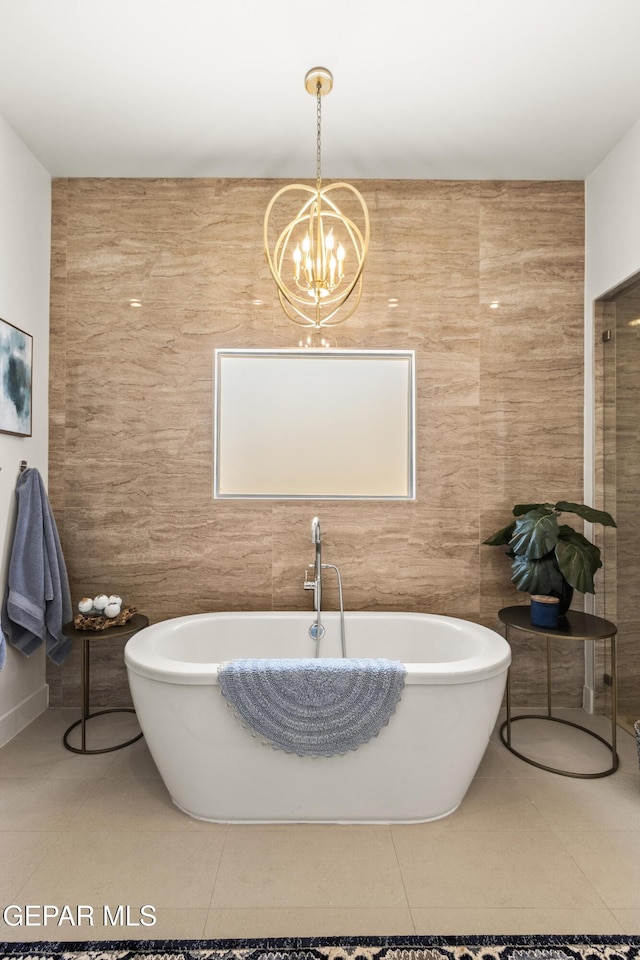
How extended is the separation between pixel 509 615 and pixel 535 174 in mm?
2289

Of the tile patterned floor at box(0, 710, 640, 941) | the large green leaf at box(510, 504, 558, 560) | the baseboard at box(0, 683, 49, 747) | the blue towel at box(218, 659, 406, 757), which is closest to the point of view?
the tile patterned floor at box(0, 710, 640, 941)

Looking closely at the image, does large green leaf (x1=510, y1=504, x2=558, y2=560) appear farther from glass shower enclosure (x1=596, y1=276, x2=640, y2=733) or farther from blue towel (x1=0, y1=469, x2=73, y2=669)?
blue towel (x1=0, y1=469, x2=73, y2=669)

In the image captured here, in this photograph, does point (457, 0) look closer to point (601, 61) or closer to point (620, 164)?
point (601, 61)

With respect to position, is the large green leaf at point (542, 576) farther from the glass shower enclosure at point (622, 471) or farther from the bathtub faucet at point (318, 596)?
the bathtub faucet at point (318, 596)

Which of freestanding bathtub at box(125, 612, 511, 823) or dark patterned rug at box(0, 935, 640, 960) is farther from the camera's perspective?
freestanding bathtub at box(125, 612, 511, 823)

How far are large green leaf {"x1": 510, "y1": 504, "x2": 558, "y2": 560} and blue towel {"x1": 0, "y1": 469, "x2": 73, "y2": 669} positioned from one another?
222cm

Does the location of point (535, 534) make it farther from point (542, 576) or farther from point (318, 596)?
point (318, 596)

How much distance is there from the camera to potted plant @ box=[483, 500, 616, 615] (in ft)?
7.42

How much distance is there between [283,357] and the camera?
281cm

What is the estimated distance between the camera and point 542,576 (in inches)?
93.8

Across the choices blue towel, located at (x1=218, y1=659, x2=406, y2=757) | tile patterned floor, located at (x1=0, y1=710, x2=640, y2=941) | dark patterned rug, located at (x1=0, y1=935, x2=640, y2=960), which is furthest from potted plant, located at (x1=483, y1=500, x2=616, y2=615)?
dark patterned rug, located at (x1=0, y1=935, x2=640, y2=960)

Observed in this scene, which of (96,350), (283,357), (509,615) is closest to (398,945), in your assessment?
(509,615)

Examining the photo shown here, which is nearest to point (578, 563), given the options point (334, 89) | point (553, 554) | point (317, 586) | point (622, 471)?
point (553, 554)

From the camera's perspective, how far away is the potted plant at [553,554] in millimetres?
2262
